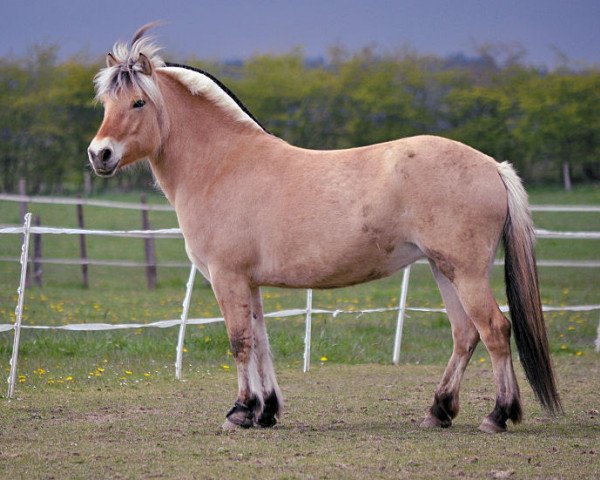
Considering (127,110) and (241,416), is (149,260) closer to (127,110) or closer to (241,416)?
(127,110)

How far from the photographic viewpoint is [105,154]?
19.7 ft

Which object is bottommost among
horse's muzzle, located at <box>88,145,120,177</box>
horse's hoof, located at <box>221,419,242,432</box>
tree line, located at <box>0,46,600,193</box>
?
horse's hoof, located at <box>221,419,242,432</box>

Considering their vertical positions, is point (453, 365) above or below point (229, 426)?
above

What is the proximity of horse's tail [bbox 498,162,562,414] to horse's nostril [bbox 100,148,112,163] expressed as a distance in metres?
2.49

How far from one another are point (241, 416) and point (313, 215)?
55.0 inches

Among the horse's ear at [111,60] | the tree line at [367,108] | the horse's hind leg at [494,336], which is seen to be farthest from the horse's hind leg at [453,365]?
the tree line at [367,108]

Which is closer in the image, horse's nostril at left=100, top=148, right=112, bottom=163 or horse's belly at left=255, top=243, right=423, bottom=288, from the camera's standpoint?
horse's belly at left=255, top=243, right=423, bottom=288

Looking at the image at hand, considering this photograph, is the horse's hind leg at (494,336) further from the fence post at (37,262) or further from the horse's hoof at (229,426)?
the fence post at (37,262)

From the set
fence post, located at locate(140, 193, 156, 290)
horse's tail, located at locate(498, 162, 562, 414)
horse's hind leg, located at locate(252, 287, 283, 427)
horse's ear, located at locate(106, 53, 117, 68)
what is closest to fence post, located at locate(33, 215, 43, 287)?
fence post, located at locate(140, 193, 156, 290)

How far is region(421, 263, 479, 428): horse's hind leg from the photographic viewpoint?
19.8ft

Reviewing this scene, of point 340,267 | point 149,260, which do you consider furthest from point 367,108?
point 340,267

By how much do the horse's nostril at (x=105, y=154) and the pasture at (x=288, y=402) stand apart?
1.74 m

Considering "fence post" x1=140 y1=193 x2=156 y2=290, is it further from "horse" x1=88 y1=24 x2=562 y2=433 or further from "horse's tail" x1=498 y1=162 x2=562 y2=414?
"horse's tail" x1=498 y1=162 x2=562 y2=414

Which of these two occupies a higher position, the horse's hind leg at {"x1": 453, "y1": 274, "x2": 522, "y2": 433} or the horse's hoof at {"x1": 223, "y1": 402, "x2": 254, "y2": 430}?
the horse's hind leg at {"x1": 453, "y1": 274, "x2": 522, "y2": 433}
